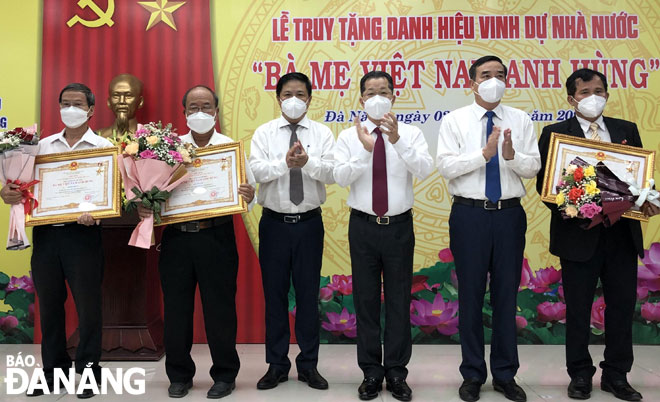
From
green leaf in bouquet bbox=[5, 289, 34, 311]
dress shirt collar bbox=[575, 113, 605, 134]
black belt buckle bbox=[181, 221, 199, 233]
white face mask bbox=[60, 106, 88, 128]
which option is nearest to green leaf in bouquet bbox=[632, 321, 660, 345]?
dress shirt collar bbox=[575, 113, 605, 134]

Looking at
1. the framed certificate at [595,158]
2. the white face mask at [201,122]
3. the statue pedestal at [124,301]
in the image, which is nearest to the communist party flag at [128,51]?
the statue pedestal at [124,301]

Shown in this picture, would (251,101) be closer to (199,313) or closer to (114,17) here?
(114,17)

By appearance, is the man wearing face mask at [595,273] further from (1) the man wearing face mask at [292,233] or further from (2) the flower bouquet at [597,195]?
(1) the man wearing face mask at [292,233]

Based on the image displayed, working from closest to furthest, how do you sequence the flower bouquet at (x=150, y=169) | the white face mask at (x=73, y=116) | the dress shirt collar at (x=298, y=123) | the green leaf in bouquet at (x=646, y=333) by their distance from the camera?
the flower bouquet at (x=150, y=169)
the white face mask at (x=73, y=116)
the dress shirt collar at (x=298, y=123)
the green leaf in bouquet at (x=646, y=333)

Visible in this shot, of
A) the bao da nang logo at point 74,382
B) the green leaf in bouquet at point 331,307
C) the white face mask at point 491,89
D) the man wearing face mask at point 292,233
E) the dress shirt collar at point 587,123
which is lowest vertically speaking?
the bao da nang logo at point 74,382

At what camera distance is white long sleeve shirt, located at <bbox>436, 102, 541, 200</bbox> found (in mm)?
3055

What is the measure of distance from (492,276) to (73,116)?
257cm

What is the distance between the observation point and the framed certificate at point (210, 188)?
10.2ft

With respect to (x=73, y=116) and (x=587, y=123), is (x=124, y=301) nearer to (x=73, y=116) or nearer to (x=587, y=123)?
(x=73, y=116)

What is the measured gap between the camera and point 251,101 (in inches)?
174

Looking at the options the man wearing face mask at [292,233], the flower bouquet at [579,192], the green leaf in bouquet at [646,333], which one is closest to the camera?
the flower bouquet at [579,192]

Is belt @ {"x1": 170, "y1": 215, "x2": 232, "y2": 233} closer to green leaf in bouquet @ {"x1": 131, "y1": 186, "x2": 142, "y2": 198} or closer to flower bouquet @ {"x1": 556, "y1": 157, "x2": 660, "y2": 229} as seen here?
green leaf in bouquet @ {"x1": 131, "y1": 186, "x2": 142, "y2": 198}

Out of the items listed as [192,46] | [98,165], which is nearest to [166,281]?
[98,165]

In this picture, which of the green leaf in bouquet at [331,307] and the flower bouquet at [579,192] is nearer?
the flower bouquet at [579,192]
